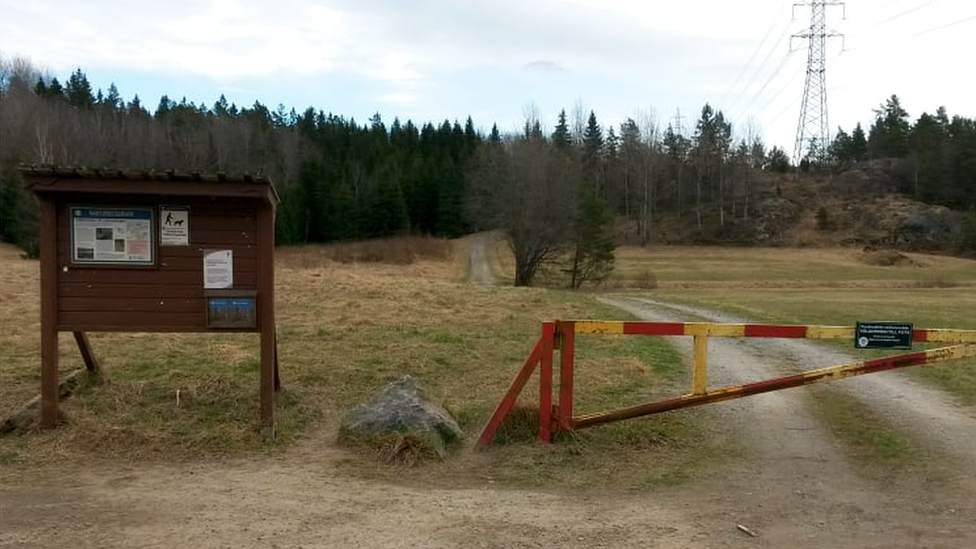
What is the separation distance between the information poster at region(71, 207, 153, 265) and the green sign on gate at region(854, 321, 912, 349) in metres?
6.13

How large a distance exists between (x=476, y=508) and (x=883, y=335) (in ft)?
12.4

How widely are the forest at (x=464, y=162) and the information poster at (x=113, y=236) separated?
48.0 metres

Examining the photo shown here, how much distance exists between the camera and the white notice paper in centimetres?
759

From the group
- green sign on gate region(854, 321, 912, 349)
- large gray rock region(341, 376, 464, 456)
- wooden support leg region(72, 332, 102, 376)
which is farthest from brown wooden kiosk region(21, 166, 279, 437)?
green sign on gate region(854, 321, 912, 349)

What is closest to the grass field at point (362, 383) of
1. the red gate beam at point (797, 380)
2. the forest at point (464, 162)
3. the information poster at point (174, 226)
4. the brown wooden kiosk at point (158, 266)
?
the red gate beam at point (797, 380)

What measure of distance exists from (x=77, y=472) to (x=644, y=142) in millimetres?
111636

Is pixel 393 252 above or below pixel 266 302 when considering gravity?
below

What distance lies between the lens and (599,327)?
23.3 feet

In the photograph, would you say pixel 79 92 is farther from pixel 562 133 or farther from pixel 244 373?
pixel 244 373

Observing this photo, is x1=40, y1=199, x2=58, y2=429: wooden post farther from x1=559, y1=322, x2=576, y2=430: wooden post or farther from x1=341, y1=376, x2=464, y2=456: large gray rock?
x1=559, y1=322, x2=576, y2=430: wooden post

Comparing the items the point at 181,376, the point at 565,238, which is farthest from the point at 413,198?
the point at 181,376

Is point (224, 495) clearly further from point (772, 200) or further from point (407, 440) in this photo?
point (772, 200)

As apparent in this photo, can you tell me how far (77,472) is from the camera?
6.44 meters

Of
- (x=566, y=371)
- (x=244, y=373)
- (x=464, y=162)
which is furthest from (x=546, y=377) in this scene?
(x=464, y=162)
